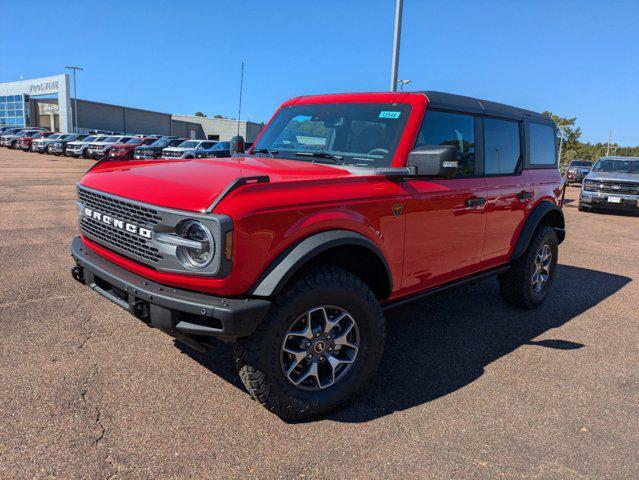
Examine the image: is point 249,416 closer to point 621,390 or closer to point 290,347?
point 290,347

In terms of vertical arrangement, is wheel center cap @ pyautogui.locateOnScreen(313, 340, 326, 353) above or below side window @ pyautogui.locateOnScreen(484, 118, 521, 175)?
below

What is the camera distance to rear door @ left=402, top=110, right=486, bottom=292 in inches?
134

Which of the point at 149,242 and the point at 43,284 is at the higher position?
the point at 149,242

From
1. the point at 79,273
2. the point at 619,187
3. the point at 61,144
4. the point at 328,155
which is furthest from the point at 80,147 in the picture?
the point at 328,155

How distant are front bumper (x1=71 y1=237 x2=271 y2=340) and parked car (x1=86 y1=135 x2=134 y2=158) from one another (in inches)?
1101

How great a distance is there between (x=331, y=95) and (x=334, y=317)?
2119 millimetres

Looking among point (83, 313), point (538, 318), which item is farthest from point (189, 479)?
point (538, 318)

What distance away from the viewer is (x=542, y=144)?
5.15 metres

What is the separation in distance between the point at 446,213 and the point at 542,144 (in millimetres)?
2248

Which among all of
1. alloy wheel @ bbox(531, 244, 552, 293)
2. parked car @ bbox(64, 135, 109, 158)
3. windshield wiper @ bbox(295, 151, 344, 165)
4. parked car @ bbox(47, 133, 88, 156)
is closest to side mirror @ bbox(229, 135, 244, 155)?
windshield wiper @ bbox(295, 151, 344, 165)

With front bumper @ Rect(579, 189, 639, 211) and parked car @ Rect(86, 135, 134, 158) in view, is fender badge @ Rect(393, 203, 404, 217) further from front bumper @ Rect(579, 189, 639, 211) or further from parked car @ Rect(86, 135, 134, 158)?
parked car @ Rect(86, 135, 134, 158)

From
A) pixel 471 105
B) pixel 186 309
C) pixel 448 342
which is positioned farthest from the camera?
pixel 448 342

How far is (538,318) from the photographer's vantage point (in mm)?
4906

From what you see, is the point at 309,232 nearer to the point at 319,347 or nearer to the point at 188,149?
the point at 319,347
